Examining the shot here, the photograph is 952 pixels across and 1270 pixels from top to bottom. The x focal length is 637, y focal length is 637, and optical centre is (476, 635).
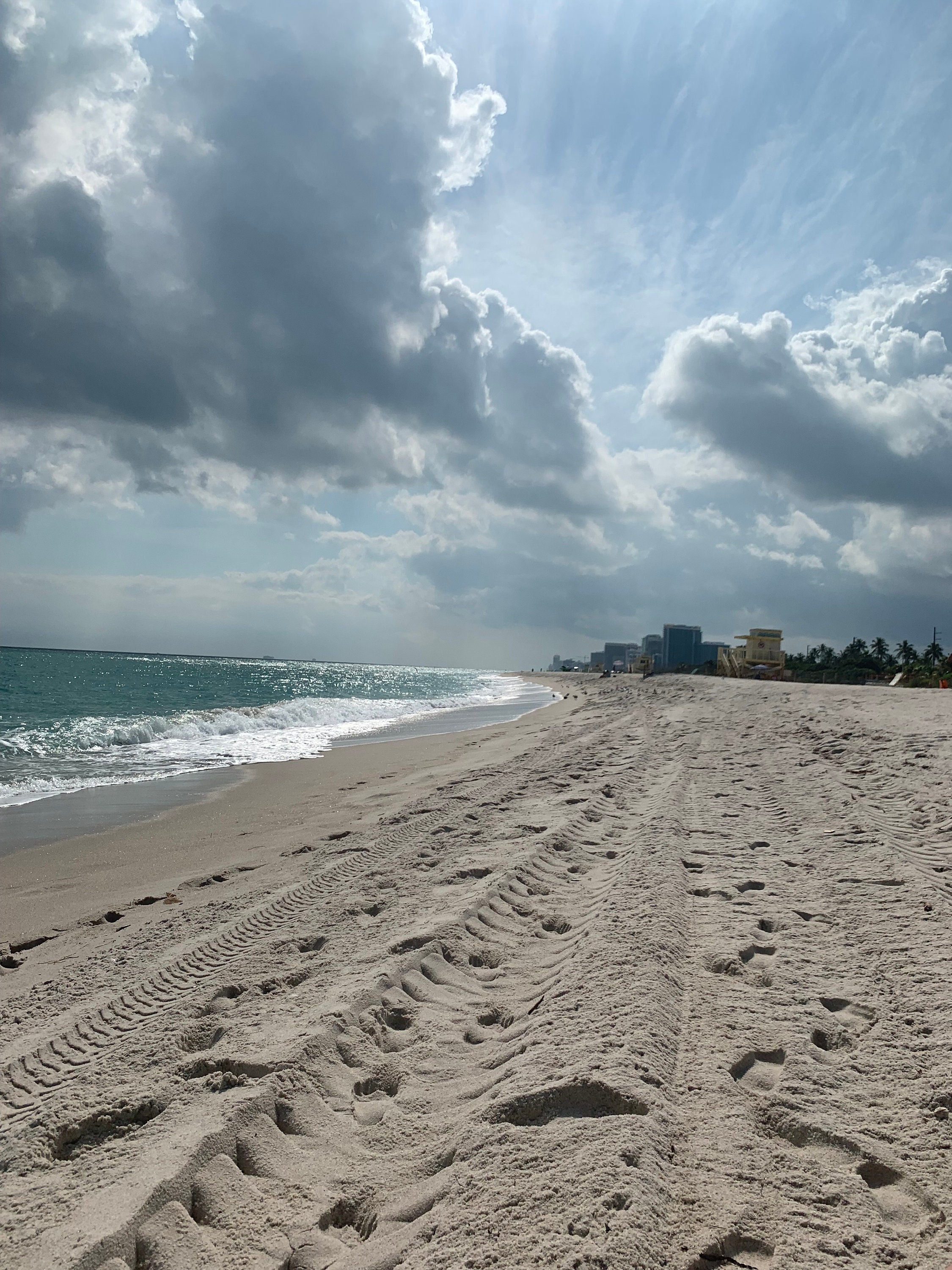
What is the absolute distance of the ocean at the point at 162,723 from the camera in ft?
42.4

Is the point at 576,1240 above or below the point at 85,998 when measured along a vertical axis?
above

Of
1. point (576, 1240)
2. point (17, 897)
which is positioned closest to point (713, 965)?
point (576, 1240)

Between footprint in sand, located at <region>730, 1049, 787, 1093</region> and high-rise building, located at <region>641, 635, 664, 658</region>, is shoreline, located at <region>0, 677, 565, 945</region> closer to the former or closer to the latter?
footprint in sand, located at <region>730, 1049, 787, 1093</region>

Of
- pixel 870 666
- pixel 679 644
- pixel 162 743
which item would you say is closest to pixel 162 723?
pixel 162 743

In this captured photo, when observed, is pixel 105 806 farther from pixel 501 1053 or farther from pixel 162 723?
pixel 162 723

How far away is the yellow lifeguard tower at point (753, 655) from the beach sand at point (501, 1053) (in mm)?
51768

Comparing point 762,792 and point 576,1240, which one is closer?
point 576,1240

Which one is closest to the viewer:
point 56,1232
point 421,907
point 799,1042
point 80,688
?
point 56,1232

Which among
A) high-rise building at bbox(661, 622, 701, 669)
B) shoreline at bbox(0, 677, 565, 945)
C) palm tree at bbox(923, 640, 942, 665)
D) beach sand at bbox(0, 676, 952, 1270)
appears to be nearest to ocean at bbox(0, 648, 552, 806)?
shoreline at bbox(0, 677, 565, 945)

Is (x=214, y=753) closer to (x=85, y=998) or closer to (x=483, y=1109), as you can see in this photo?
(x=85, y=998)

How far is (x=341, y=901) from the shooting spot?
5008 millimetres

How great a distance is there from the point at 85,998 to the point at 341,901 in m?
1.78

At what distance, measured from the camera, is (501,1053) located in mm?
2863

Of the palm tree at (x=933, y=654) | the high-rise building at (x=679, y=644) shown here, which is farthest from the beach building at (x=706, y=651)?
the palm tree at (x=933, y=654)
